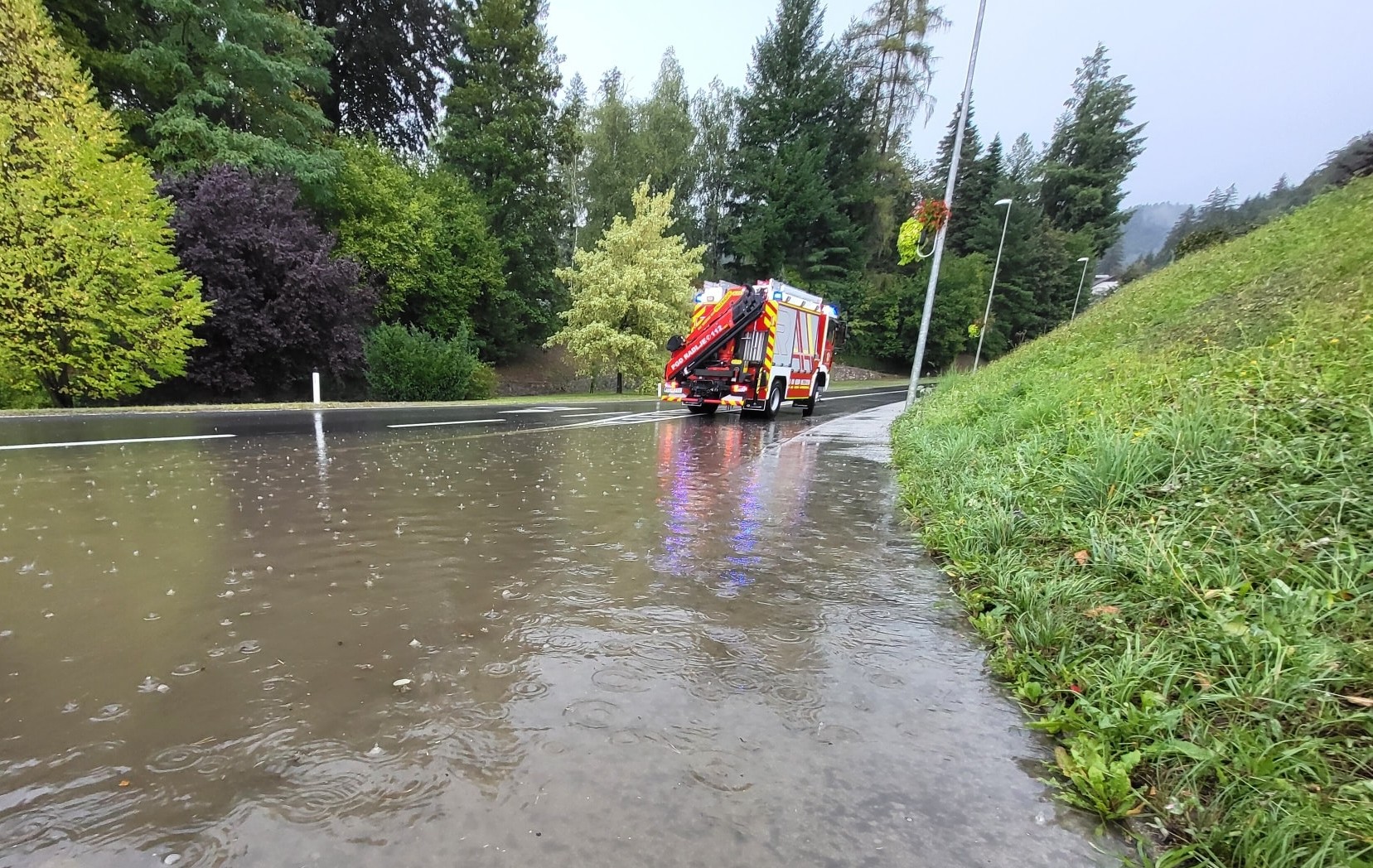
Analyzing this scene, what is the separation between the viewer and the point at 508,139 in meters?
31.3

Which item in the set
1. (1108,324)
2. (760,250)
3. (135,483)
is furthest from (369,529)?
(760,250)

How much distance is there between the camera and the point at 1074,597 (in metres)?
3.28

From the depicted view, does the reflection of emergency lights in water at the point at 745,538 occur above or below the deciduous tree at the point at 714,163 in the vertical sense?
below

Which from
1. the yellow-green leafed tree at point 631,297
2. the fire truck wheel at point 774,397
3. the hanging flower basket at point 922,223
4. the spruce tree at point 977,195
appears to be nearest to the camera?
the hanging flower basket at point 922,223

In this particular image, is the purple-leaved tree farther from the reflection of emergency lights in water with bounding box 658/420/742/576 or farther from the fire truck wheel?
the fire truck wheel

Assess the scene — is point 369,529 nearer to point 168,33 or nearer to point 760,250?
point 168,33

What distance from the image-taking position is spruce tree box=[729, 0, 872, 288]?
41.2 meters

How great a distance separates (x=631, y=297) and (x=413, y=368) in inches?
359

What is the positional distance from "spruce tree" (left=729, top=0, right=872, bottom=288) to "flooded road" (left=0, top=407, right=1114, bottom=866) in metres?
39.6

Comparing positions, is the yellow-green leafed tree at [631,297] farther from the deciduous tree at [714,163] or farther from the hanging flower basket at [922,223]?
the deciduous tree at [714,163]

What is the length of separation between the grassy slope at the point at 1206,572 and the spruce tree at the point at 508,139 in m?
29.2

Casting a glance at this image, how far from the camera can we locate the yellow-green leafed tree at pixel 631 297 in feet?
80.6

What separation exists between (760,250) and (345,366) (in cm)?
2913

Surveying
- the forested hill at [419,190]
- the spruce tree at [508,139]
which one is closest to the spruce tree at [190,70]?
the forested hill at [419,190]
